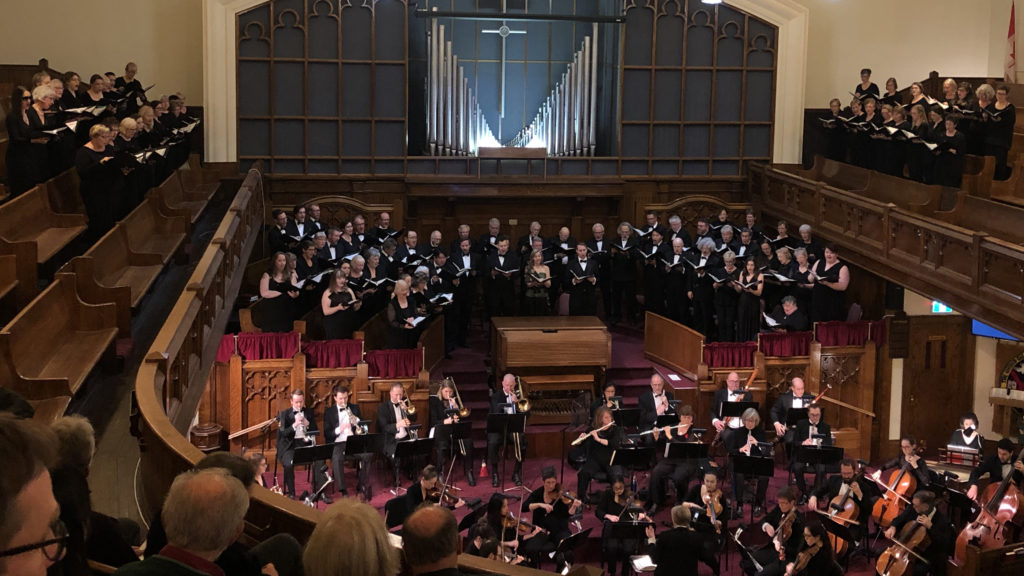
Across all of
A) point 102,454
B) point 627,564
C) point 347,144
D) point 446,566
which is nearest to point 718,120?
point 347,144

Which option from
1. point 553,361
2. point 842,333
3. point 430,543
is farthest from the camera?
→ point 842,333

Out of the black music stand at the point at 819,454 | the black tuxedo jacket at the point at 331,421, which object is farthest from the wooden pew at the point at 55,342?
the black music stand at the point at 819,454

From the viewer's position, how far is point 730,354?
1263 cm

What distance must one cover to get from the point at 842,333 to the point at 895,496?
120 inches

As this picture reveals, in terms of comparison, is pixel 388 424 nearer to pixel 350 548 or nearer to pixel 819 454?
pixel 819 454

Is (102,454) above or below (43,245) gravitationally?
below

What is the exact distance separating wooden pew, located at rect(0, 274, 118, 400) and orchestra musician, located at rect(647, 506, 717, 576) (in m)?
4.52

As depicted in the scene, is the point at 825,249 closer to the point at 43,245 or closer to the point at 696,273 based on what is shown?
the point at 696,273

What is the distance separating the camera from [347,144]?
15.1 meters

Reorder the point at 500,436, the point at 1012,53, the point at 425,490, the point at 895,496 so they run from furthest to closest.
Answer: the point at 1012,53 → the point at 500,436 → the point at 895,496 → the point at 425,490

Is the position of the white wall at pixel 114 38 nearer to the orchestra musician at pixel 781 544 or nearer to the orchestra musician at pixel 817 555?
the orchestra musician at pixel 781 544

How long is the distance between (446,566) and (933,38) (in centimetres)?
1538

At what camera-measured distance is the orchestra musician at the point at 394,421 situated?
1104cm

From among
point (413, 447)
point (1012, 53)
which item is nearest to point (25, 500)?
point (413, 447)
